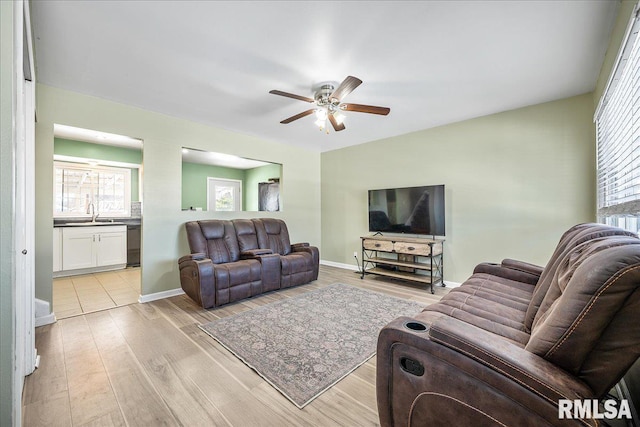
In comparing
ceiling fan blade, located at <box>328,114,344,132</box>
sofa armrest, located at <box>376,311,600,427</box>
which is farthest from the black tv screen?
sofa armrest, located at <box>376,311,600,427</box>

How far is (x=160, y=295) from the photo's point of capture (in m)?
3.39

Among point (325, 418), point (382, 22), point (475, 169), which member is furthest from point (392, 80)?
point (325, 418)

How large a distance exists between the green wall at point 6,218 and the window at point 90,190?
17.4 feet

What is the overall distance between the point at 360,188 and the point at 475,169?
198cm

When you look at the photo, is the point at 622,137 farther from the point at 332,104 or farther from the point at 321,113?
the point at 321,113

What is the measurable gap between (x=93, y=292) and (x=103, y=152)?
2.86 m

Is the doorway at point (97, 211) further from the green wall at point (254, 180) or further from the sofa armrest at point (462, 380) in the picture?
the sofa armrest at point (462, 380)

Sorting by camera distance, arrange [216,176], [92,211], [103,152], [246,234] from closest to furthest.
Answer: [246,234] < [103,152] < [92,211] < [216,176]

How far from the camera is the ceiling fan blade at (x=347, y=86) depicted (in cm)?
212

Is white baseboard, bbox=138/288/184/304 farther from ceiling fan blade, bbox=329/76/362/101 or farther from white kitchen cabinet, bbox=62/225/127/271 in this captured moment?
ceiling fan blade, bbox=329/76/362/101

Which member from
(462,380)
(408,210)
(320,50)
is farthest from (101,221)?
(462,380)

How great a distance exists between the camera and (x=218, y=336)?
2.31 meters

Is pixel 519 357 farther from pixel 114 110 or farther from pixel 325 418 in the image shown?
pixel 114 110

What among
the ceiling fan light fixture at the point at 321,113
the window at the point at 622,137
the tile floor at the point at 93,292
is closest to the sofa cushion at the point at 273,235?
the tile floor at the point at 93,292
